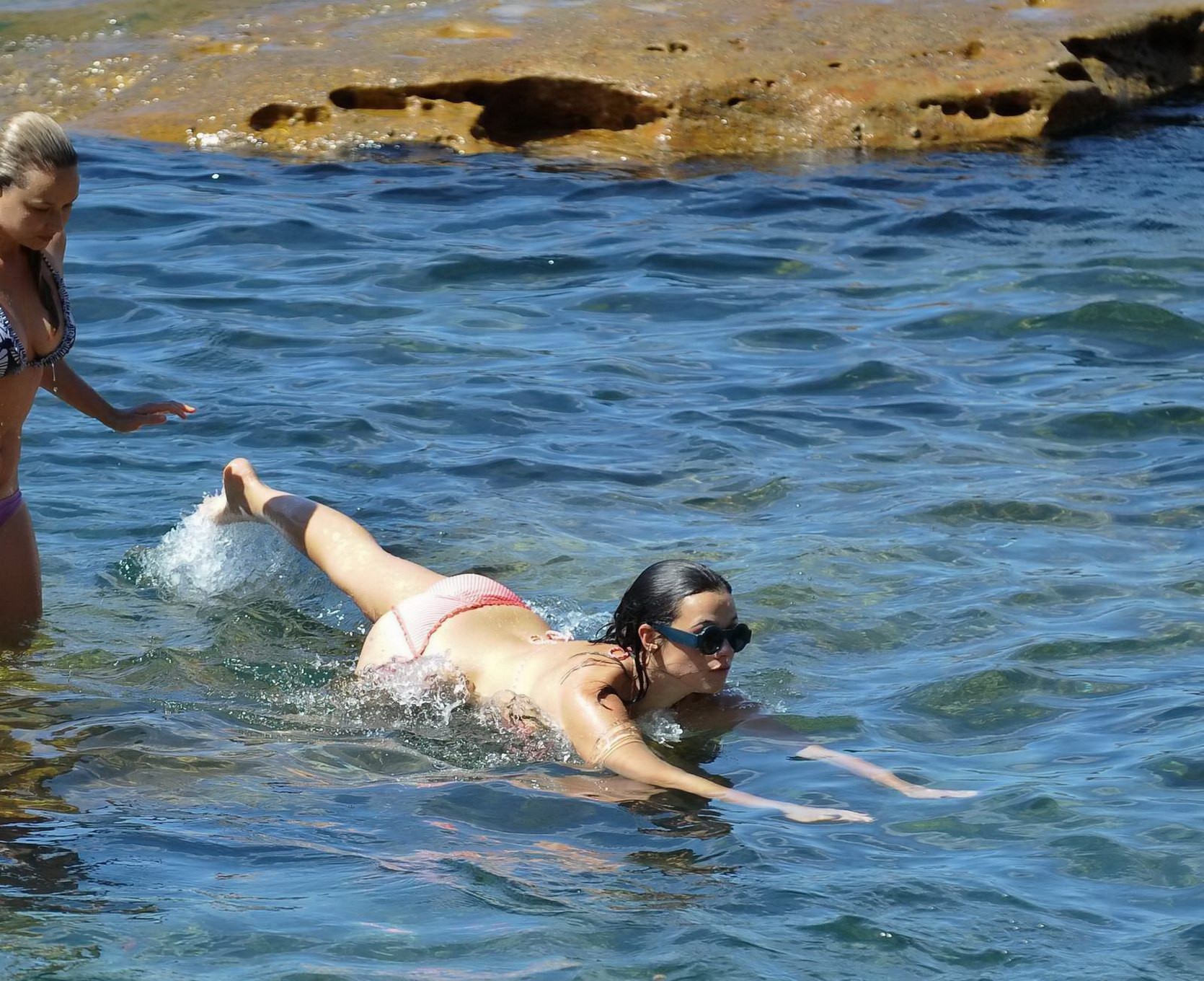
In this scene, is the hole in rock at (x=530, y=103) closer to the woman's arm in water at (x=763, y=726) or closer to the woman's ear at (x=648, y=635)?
the woman's arm in water at (x=763, y=726)

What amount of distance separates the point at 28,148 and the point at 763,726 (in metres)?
2.88

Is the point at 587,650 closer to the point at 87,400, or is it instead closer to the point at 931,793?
the point at 931,793

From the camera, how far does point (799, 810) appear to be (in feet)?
15.6

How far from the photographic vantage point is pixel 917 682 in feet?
19.3

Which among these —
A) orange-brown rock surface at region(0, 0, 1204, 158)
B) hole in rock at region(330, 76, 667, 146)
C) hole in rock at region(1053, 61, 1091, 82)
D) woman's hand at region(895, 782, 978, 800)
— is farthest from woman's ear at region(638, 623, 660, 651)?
hole in rock at region(1053, 61, 1091, 82)

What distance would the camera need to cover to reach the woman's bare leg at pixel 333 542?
609 cm

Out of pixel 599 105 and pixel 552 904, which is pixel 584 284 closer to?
pixel 599 105

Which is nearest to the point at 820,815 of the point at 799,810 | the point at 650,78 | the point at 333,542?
the point at 799,810

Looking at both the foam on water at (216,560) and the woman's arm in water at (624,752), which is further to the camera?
the foam on water at (216,560)

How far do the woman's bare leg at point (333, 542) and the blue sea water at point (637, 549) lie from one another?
30 centimetres

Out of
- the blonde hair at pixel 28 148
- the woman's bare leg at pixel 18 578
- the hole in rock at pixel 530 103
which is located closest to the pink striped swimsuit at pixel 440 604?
the woman's bare leg at pixel 18 578

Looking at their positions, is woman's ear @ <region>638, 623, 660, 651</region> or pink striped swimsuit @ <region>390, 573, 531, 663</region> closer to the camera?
woman's ear @ <region>638, 623, 660, 651</region>

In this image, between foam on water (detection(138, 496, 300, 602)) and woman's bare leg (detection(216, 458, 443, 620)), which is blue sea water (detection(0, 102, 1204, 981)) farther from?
woman's bare leg (detection(216, 458, 443, 620))

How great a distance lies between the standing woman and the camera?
191 inches
